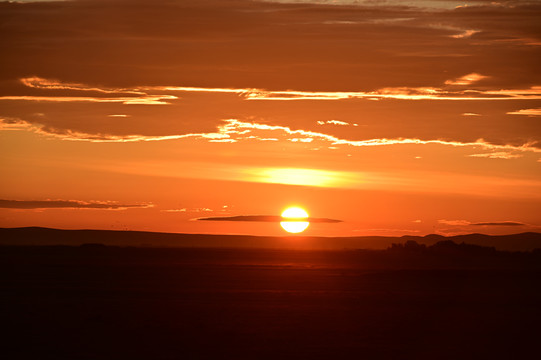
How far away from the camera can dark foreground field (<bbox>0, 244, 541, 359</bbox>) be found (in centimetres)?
2161

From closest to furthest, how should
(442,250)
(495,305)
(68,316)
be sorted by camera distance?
(68,316) → (495,305) → (442,250)

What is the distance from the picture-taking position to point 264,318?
28.5 metres

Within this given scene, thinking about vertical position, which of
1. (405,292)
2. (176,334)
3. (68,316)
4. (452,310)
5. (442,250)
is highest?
(442,250)

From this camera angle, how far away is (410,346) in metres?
22.5

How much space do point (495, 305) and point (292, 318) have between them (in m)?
10.8

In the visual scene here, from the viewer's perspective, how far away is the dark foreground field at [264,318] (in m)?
21.6

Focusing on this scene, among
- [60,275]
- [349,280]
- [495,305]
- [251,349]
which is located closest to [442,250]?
[349,280]

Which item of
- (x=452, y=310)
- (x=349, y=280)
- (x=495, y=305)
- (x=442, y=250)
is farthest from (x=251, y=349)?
(x=442, y=250)

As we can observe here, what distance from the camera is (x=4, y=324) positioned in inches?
1006

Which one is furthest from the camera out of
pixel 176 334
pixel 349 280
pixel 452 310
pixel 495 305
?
pixel 349 280

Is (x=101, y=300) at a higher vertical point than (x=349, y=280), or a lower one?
lower

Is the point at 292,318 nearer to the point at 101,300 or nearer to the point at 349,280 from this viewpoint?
the point at 101,300

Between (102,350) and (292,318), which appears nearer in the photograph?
(102,350)

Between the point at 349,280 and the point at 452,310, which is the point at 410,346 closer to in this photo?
the point at 452,310
